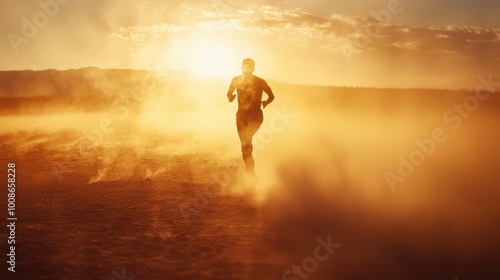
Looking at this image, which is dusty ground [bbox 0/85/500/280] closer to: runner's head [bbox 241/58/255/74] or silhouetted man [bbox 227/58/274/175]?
silhouetted man [bbox 227/58/274/175]

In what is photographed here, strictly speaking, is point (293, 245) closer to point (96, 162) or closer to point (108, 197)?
point (108, 197)

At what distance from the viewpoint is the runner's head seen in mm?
9789

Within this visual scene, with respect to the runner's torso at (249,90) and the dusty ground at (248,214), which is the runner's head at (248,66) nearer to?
the runner's torso at (249,90)

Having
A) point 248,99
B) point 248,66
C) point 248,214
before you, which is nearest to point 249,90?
point 248,99

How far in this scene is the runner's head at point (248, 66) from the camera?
9789mm

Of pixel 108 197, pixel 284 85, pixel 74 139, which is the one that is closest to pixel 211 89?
pixel 284 85

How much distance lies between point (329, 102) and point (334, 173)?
33.2 metres

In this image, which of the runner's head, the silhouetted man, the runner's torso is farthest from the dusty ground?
the runner's head

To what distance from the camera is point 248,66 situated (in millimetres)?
9836

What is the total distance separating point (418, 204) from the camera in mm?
8047

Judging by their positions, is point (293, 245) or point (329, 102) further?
point (329, 102)

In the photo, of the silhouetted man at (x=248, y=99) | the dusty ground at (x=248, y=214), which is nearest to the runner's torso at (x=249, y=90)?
the silhouetted man at (x=248, y=99)

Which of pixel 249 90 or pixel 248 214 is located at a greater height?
pixel 249 90

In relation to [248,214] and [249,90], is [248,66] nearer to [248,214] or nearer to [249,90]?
[249,90]
